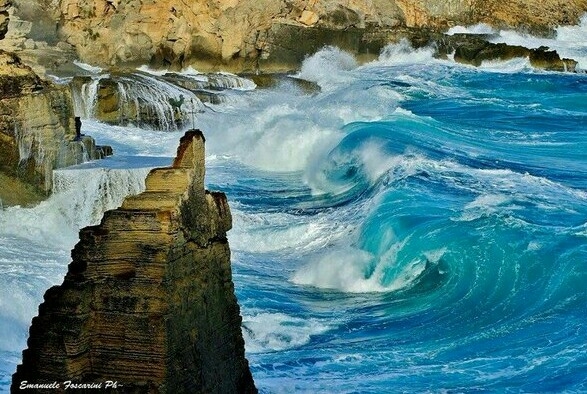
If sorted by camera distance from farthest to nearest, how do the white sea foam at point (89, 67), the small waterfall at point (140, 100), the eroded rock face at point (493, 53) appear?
the eroded rock face at point (493, 53)
the white sea foam at point (89, 67)
the small waterfall at point (140, 100)

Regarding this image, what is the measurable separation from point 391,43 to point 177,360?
35.9 meters

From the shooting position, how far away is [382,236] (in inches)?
721

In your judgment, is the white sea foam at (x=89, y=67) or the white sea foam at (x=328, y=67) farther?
the white sea foam at (x=89, y=67)

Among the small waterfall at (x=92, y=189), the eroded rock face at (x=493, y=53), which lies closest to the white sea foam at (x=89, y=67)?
the eroded rock face at (x=493, y=53)

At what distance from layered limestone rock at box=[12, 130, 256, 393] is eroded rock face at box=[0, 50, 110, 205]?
12.7 m

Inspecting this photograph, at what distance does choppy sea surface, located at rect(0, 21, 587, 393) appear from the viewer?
12.5m

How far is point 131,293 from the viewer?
7695 mm

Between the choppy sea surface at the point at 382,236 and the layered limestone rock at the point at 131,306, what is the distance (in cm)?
315

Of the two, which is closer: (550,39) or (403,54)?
(403,54)

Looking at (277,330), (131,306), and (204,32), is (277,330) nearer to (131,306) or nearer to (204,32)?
(131,306)

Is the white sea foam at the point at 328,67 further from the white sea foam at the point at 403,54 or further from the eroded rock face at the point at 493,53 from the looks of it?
the eroded rock face at the point at 493,53

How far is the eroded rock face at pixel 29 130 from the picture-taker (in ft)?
66.2

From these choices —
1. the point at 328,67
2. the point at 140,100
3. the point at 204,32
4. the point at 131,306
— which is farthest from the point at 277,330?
the point at 204,32

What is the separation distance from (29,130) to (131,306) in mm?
13236
